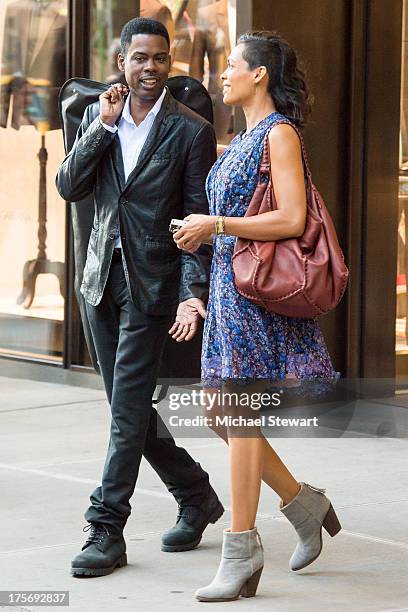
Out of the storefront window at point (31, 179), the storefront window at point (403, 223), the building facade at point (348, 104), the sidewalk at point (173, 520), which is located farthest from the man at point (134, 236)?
the storefront window at point (31, 179)

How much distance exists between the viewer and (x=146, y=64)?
503 centimetres

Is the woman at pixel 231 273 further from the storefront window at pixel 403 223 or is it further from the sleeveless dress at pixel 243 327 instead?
the storefront window at pixel 403 223

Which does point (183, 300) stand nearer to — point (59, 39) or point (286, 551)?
point (286, 551)

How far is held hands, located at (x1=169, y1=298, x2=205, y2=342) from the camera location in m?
4.92

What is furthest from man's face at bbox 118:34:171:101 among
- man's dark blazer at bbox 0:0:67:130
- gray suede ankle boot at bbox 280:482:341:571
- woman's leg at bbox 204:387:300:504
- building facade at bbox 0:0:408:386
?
man's dark blazer at bbox 0:0:67:130

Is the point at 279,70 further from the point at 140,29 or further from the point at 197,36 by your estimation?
the point at 197,36

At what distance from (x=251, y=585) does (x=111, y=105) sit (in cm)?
181

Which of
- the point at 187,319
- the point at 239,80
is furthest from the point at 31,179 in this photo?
the point at 239,80

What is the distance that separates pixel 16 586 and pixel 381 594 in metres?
1.28

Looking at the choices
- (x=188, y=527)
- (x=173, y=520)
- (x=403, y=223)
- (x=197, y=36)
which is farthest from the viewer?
(x=197, y=36)

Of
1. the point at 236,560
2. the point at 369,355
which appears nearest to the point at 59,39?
the point at 369,355

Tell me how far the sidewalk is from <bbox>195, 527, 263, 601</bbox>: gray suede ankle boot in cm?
5

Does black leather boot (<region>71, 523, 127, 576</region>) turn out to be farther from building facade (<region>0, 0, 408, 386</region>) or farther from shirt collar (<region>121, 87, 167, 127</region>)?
building facade (<region>0, 0, 408, 386</region>)

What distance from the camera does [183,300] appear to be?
5.00 metres
